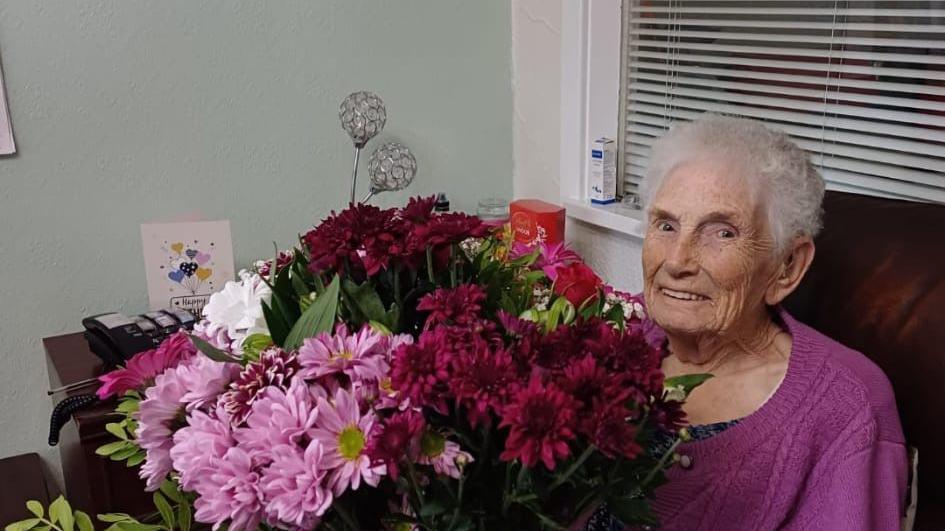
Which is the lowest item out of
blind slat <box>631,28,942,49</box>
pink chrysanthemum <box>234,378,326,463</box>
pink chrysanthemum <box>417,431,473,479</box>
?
pink chrysanthemum <box>417,431,473,479</box>

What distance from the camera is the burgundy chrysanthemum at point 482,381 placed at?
54 cm

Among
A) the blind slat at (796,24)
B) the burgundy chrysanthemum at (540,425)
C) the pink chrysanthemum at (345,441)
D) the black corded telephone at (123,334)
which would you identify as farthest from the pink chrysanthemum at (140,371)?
the blind slat at (796,24)

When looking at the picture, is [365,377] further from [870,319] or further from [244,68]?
[244,68]

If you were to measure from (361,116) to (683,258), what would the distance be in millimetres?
986

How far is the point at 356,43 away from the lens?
1908mm

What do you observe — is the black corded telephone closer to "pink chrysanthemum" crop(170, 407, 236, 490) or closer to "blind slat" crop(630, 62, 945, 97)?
"pink chrysanthemum" crop(170, 407, 236, 490)

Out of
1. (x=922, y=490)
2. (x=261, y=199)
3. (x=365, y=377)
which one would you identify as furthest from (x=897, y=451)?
(x=261, y=199)

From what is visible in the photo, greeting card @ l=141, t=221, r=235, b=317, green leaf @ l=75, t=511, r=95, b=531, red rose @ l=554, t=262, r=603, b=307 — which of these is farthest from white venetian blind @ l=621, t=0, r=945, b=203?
green leaf @ l=75, t=511, r=95, b=531

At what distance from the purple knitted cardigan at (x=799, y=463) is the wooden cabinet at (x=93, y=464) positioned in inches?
36.1

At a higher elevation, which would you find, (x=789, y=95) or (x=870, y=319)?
(x=789, y=95)

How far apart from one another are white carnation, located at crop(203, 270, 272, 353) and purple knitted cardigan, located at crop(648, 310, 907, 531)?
52 cm

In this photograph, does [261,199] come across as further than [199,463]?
Yes

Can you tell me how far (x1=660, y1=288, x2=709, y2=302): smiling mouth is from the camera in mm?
1055

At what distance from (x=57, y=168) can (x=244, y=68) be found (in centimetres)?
43
